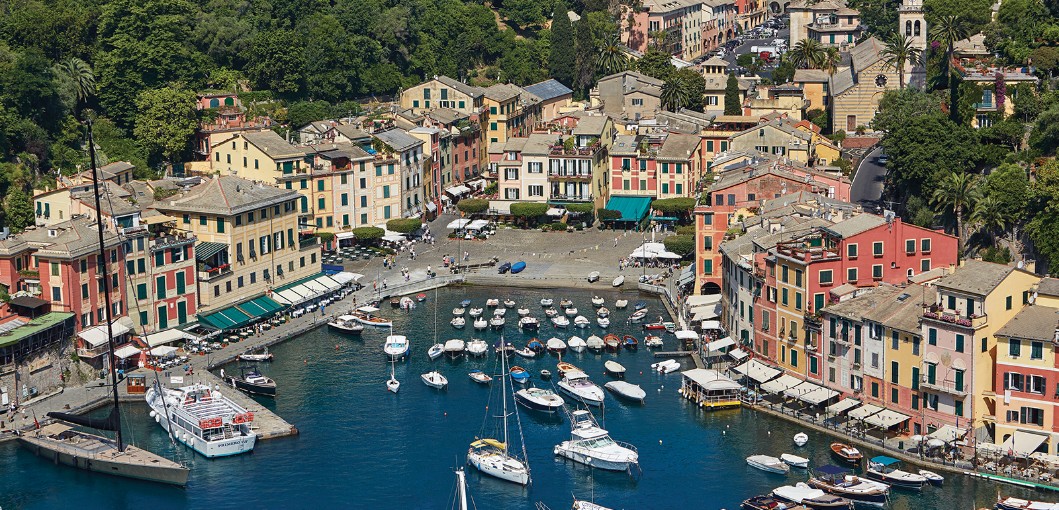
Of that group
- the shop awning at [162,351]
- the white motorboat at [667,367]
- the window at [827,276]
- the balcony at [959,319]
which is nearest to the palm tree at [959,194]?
the window at [827,276]

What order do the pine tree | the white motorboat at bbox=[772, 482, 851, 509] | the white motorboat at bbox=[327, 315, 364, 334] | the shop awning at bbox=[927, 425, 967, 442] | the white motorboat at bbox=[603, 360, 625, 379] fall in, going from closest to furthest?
the white motorboat at bbox=[772, 482, 851, 509], the shop awning at bbox=[927, 425, 967, 442], the white motorboat at bbox=[603, 360, 625, 379], the white motorboat at bbox=[327, 315, 364, 334], the pine tree

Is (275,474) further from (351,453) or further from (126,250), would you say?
(126,250)

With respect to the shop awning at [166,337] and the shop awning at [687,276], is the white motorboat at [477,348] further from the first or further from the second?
the shop awning at [166,337]

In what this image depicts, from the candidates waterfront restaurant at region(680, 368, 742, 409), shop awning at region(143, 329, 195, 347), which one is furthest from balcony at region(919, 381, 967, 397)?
shop awning at region(143, 329, 195, 347)

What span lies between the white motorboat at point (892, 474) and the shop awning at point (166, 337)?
178 ft

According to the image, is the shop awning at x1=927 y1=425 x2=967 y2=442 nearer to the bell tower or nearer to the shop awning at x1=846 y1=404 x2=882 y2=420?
the shop awning at x1=846 y1=404 x2=882 y2=420

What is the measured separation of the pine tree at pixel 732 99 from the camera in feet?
634

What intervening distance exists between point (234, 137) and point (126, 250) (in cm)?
3385

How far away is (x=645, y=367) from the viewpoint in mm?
127562

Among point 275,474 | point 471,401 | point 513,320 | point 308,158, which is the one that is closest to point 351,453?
point 275,474

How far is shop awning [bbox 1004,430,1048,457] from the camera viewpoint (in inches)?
4043

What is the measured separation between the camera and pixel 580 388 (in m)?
120

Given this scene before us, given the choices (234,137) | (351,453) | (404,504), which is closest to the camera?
(404,504)

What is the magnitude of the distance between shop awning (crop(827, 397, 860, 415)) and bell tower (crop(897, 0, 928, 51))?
3174 inches
